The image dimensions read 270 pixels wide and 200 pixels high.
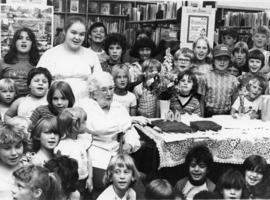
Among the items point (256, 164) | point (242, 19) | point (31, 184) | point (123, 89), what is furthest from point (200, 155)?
point (242, 19)

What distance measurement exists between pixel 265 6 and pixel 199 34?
0.52m

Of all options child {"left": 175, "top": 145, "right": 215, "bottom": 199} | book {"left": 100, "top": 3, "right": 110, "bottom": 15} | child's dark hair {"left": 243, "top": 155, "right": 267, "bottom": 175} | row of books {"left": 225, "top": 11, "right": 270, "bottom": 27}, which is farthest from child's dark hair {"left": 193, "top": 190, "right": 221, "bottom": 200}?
row of books {"left": 225, "top": 11, "right": 270, "bottom": 27}

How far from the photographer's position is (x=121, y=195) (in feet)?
7.00

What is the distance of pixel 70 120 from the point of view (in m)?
2.12

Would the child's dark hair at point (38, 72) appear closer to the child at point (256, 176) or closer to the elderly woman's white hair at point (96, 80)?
the elderly woman's white hair at point (96, 80)

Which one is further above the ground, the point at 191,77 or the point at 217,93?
the point at 191,77

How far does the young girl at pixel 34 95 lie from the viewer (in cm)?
225

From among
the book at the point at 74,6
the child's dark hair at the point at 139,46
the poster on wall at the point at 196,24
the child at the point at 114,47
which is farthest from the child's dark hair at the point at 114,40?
the poster on wall at the point at 196,24

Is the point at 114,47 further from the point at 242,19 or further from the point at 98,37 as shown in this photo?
the point at 242,19

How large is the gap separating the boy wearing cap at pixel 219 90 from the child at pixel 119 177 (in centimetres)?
90

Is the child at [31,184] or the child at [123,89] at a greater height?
the child at [123,89]

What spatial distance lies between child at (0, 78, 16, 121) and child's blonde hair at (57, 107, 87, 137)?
0.33 m

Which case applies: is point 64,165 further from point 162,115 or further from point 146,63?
point 146,63

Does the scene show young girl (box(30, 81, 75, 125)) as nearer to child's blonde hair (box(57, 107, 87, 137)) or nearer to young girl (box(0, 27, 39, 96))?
child's blonde hair (box(57, 107, 87, 137))
